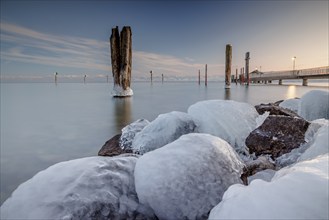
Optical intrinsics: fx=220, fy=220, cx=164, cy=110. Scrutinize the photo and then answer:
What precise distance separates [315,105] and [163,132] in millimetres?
2984

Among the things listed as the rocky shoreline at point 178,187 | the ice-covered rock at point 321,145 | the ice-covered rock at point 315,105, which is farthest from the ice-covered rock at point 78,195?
the ice-covered rock at point 315,105

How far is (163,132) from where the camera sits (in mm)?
3037

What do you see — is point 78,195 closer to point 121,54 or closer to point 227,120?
point 227,120

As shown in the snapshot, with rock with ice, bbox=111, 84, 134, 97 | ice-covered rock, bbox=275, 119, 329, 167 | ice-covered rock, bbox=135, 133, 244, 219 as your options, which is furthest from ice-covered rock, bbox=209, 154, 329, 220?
rock with ice, bbox=111, 84, 134, 97

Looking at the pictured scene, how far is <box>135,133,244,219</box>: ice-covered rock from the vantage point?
4.74 feet

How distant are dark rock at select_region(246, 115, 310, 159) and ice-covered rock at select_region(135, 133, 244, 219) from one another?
1168 mm

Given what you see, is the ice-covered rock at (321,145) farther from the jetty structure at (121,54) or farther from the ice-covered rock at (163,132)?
the jetty structure at (121,54)

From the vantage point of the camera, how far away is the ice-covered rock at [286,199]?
958 mm

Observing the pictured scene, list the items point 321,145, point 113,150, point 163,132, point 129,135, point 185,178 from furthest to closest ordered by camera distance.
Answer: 1. point 129,135
2. point 113,150
3. point 163,132
4. point 321,145
5. point 185,178

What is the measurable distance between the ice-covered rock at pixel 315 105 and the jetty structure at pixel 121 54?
33.8 ft

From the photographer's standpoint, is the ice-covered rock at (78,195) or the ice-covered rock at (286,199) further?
the ice-covered rock at (78,195)

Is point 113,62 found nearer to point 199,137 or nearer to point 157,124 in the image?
point 157,124

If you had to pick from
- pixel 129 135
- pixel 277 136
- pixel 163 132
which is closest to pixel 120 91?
pixel 129 135

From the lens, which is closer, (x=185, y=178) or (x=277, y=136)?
(x=185, y=178)
